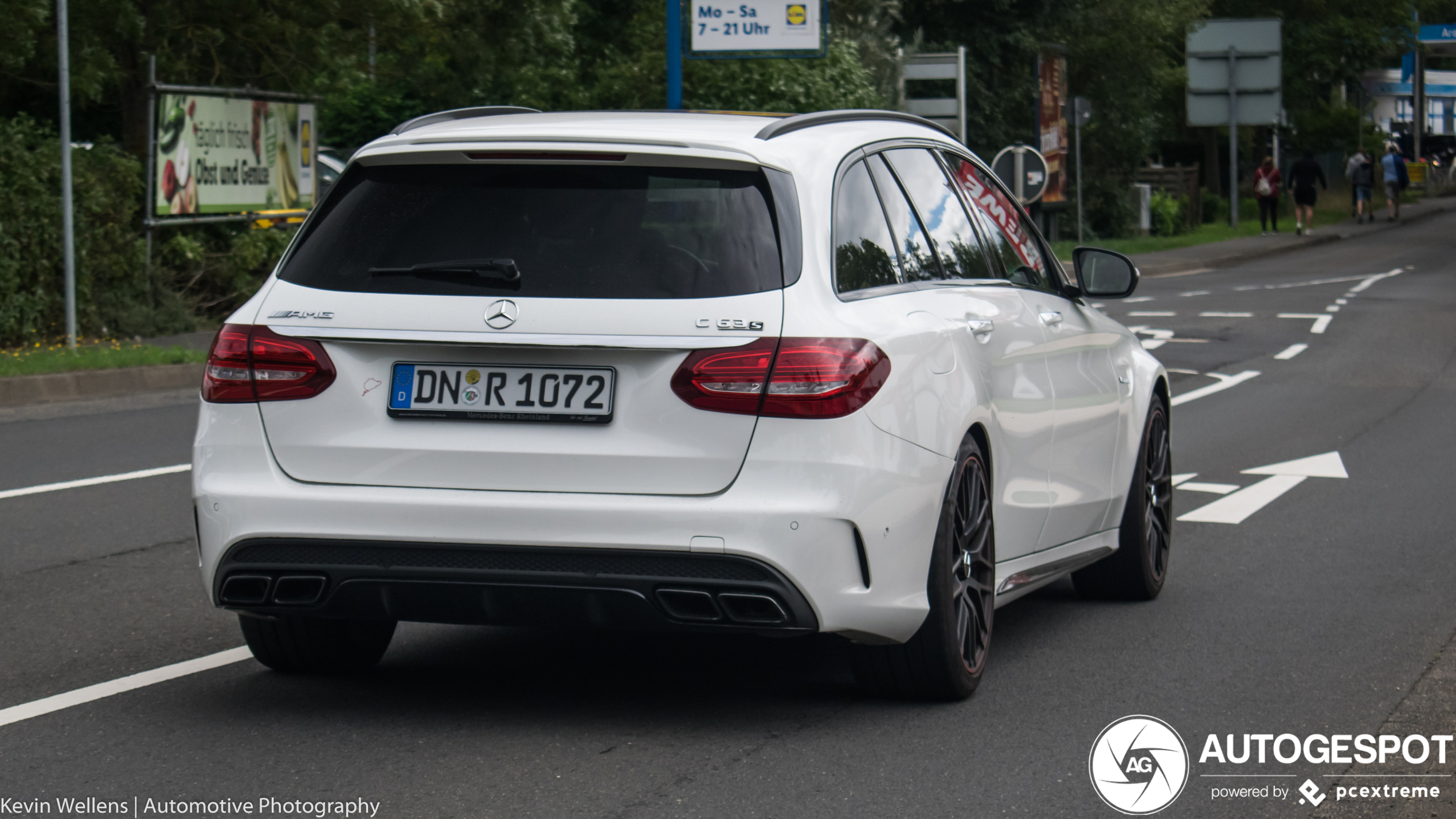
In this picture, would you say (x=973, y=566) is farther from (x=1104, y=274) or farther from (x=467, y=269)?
(x=1104, y=274)

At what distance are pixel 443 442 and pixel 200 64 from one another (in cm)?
1730

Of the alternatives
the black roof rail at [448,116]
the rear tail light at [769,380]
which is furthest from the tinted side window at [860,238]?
the black roof rail at [448,116]

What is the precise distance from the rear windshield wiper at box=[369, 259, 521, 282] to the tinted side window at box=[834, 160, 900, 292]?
815 mm

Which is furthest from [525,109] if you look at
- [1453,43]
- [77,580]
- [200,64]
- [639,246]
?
[1453,43]

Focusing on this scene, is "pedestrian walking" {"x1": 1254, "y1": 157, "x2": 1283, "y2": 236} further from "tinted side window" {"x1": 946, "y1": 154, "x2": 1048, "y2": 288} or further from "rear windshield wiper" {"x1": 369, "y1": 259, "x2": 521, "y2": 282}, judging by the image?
"rear windshield wiper" {"x1": 369, "y1": 259, "x2": 521, "y2": 282}

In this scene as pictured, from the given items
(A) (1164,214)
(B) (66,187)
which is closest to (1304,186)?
(A) (1164,214)

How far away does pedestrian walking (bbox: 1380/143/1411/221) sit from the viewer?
52938mm

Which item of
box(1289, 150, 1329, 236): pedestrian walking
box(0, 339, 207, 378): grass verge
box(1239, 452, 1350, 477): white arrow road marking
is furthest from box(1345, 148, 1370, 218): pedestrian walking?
Result: box(1239, 452, 1350, 477): white arrow road marking

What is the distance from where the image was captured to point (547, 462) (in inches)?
188

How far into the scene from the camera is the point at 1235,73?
4391cm

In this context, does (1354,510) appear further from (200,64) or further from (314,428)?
(200,64)

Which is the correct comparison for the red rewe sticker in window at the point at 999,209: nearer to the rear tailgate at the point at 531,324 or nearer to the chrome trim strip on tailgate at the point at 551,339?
the rear tailgate at the point at 531,324

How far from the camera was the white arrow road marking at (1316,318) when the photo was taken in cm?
2200

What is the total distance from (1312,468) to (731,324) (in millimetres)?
7324
